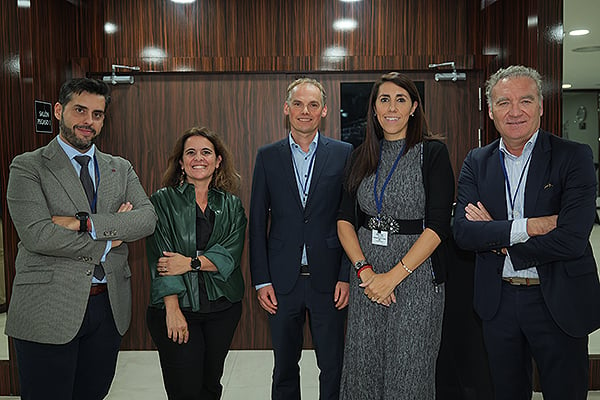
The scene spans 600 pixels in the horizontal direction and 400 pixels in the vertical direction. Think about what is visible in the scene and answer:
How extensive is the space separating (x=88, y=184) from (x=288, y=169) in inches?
37.5

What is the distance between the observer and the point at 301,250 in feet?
9.44

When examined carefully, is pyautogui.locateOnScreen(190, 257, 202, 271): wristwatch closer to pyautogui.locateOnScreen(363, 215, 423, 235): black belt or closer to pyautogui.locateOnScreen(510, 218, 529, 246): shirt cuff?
pyautogui.locateOnScreen(363, 215, 423, 235): black belt

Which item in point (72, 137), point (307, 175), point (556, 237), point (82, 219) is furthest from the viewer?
point (307, 175)

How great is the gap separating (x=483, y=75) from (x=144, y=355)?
11.1 feet

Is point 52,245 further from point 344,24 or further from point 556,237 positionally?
point 344,24

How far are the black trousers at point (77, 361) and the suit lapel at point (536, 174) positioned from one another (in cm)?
188

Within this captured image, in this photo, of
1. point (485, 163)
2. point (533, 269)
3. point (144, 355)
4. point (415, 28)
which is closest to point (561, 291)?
point (533, 269)

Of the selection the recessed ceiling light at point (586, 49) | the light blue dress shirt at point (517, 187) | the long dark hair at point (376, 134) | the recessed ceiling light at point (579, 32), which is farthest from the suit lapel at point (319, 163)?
the recessed ceiling light at point (586, 49)

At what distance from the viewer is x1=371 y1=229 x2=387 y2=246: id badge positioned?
2539mm

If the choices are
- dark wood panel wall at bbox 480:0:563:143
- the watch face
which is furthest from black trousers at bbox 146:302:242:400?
dark wood panel wall at bbox 480:0:563:143

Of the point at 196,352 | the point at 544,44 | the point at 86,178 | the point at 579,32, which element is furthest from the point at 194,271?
the point at 579,32

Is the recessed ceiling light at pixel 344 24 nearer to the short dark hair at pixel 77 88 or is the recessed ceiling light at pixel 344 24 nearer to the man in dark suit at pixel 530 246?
the man in dark suit at pixel 530 246

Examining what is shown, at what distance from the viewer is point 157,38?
4422mm

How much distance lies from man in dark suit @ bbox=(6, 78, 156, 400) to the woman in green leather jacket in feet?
0.46
